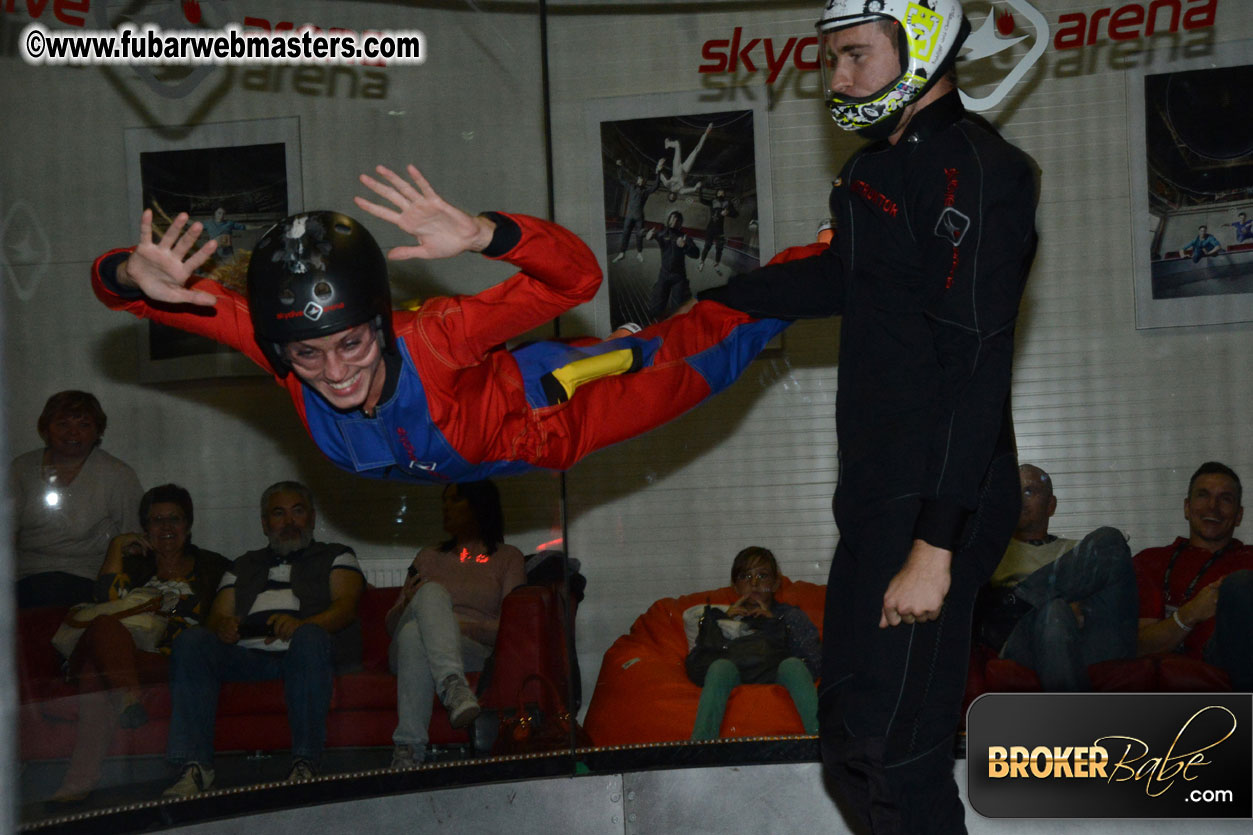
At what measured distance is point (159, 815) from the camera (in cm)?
306

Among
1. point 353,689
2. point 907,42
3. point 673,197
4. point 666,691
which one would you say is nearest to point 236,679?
point 353,689

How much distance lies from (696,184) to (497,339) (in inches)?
63.8

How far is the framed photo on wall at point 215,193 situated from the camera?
11.8 feet

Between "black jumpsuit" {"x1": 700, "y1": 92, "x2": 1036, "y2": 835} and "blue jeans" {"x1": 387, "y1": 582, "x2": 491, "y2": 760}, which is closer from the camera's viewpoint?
"black jumpsuit" {"x1": 700, "y1": 92, "x2": 1036, "y2": 835}

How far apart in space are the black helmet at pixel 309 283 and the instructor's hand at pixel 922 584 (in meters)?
1.21

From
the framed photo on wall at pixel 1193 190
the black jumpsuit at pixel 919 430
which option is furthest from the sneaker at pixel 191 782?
the framed photo on wall at pixel 1193 190

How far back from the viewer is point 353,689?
140 inches

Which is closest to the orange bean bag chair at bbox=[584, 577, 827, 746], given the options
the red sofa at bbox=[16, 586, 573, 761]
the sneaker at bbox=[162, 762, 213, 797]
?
the red sofa at bbox=[16, 586, 573, 761]

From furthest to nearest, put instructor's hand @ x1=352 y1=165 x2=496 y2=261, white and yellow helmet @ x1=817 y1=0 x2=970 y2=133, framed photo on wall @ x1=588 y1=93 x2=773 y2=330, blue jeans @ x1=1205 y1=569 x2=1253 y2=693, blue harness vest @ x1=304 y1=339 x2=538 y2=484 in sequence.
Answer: framed photo on wall @ x1=588 y1=93 x2=773 y2=330 < blue jeans @ x1=1205 y1=569 x2=1253 y2=693 < blue harness vest @ x1=304 y1=339 x2=538 y2=484 < instructor's hand @ x1=352 y1=165 x2=496 y2=261 < white and yellow helmet @ x1=817 y1=0 x2=970 y2=133

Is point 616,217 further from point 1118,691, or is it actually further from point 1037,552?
point 1118,691

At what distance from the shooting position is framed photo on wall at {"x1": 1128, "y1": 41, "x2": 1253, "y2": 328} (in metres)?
3.70

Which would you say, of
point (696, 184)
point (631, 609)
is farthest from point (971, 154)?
point (631, 609)

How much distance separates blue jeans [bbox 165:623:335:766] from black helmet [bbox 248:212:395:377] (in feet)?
4.65

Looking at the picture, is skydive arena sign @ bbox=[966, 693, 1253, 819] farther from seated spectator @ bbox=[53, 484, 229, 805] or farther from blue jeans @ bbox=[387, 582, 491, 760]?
seated spectator @ bbox=[53, 484, 229, 805]
